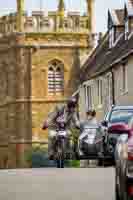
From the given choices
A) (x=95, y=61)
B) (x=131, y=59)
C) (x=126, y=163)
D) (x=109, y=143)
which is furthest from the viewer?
(x=95, y=61)

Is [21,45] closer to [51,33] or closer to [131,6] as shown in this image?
[51,33]

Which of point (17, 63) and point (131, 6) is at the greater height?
point (131, 6)

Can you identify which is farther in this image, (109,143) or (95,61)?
(95,61)

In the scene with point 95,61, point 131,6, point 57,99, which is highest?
point 131,6

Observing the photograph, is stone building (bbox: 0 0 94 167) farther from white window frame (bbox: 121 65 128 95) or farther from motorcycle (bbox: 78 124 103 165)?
motorcycle (bbox: 78 124 103 165)

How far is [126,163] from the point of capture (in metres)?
9.94

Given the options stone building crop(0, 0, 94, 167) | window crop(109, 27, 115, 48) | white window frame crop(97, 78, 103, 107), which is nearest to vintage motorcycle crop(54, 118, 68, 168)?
white window frame crop(97, 78, 103, 107)

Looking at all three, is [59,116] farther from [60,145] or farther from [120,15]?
[120,15]

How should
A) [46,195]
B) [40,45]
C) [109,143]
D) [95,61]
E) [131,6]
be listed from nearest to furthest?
[46,195]
[109,143]
[131,6]
[95,61]
[40,45]

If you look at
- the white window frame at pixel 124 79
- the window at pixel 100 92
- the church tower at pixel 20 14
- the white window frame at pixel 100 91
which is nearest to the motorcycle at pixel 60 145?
the white window frame at pixel 124 79

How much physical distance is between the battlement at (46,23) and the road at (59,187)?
1822 inches

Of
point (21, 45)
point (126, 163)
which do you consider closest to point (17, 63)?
point (21, 45)

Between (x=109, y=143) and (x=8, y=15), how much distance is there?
156 ft

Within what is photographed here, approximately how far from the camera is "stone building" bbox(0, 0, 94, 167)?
6531 cm
